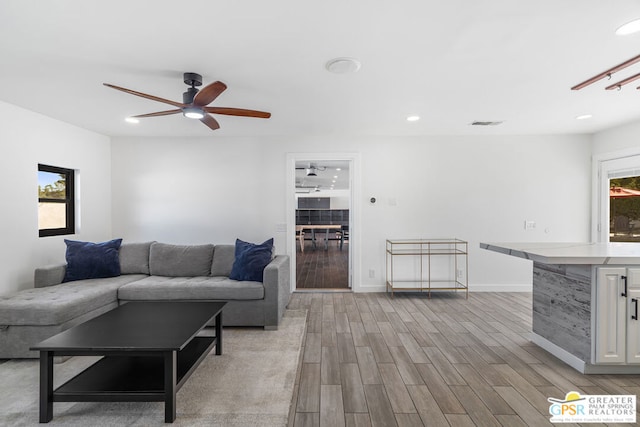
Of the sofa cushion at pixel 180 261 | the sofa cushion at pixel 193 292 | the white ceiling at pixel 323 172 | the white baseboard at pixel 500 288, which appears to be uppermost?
the white ceiling at pixel 323 172

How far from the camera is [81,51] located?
212cm

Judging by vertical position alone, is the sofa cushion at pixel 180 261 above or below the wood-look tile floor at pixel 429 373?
above

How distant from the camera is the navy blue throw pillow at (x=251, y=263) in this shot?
3334 mm

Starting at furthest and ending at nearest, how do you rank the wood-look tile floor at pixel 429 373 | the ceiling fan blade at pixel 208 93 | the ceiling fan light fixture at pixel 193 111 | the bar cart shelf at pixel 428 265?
the bar cart shelf at pixel 428 265, the ceiling fan light fixture at pixel 193 111, the ceiling fan blade at pixel 208 93, the wood-look tile floor at pixel 429 373

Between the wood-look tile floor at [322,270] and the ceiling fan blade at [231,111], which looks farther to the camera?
the wood-look tile floor at [322,270]

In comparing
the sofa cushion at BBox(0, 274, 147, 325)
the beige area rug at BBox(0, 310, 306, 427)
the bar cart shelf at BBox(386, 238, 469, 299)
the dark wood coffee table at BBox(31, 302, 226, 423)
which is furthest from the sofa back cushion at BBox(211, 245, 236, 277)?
the bar cart shelf at BBox(386, 238, 469, 299)

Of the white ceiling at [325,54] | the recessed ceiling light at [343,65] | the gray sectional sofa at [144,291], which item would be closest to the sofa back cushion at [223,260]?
the gray sectional sofa at [144,291]

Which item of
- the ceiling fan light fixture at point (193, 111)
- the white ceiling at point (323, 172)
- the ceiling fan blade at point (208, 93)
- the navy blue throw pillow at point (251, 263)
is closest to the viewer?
the ceiling fan blade at point (208, 93)

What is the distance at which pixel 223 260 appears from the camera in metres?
3.75

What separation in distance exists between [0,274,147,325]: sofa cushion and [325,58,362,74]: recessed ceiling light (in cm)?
294

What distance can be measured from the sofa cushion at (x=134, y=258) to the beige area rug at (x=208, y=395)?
134cm

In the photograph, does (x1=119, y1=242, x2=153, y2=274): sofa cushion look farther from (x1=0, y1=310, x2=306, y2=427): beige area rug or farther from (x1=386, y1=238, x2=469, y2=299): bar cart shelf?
(x1=386, y1=238, x2=469, y2=299): bar cart shelf

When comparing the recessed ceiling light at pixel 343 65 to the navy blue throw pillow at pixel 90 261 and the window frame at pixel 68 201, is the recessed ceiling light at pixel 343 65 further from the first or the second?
the window frame at pixel 68 201

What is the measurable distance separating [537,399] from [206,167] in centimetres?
455
